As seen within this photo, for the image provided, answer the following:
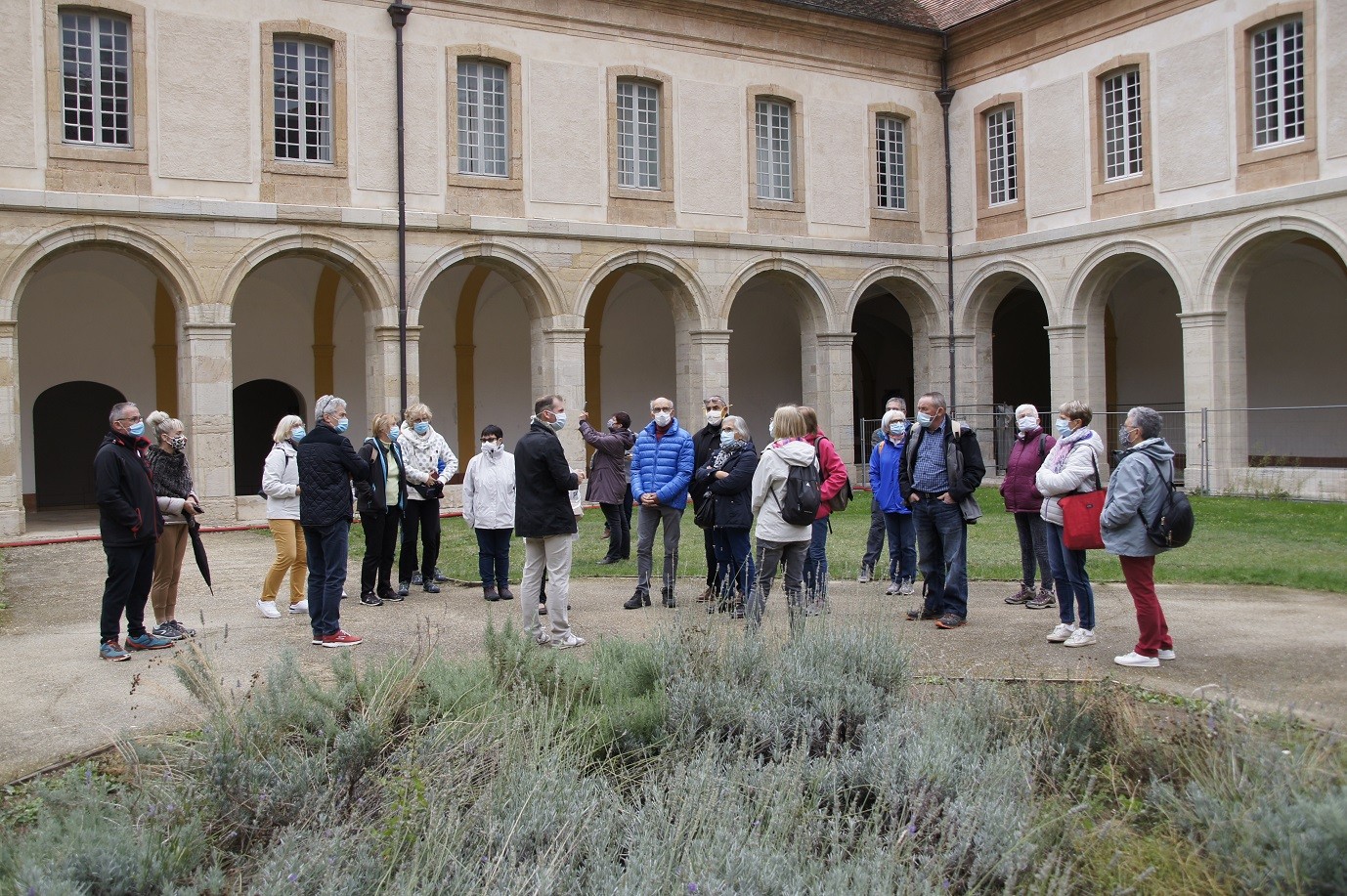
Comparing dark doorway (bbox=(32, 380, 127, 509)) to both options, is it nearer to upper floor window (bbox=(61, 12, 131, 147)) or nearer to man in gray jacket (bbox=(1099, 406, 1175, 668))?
upper floor window (bbox=(61, 12, 131, 147))

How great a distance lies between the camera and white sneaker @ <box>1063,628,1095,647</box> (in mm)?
7617

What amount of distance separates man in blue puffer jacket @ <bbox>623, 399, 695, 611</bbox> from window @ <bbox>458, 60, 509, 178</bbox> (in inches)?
414

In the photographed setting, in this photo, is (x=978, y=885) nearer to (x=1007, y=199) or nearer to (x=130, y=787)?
(x=130, y=787)

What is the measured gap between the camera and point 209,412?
17.1m

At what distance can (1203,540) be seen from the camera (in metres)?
13.5

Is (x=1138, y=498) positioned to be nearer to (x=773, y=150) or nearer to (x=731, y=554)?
(x=731, y=554)

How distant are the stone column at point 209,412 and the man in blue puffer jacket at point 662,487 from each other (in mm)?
9564

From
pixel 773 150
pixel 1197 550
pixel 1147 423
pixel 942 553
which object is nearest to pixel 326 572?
pixel 942 553

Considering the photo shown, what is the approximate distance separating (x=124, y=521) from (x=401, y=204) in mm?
11438

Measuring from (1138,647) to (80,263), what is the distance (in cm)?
1904

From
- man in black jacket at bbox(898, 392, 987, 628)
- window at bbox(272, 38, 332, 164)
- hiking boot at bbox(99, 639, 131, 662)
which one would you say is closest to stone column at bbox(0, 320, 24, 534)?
window at bbox(272, 38, 332, 164)

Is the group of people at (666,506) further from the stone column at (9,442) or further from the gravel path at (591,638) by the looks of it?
the stone column at (9,442)

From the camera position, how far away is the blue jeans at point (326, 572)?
7926 millimetres

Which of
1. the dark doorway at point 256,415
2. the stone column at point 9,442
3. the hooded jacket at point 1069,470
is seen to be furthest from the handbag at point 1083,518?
the dark doorway at point 256,415
